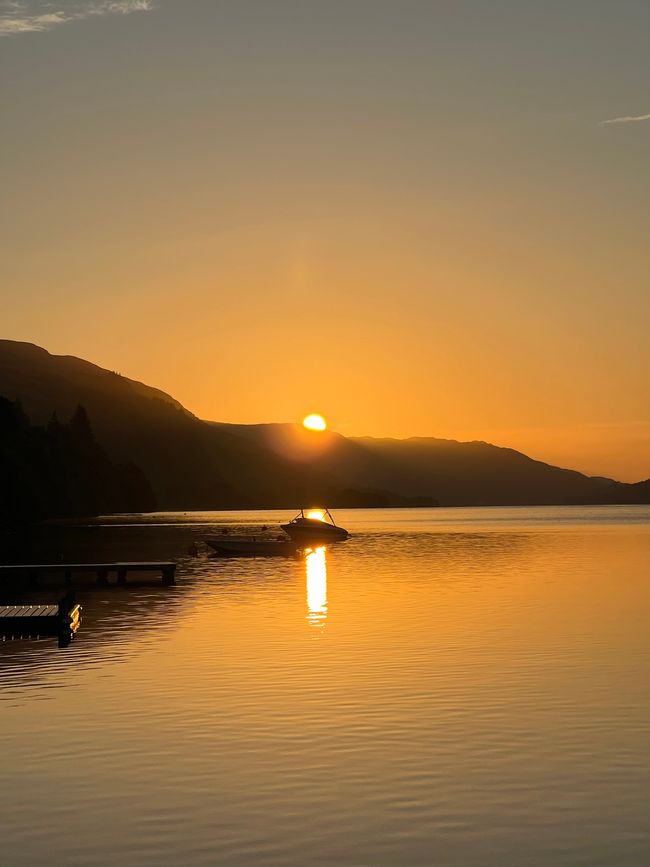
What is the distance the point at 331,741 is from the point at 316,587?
55.8m

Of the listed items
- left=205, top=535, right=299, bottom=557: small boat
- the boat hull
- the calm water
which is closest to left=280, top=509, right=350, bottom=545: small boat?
the boat hull

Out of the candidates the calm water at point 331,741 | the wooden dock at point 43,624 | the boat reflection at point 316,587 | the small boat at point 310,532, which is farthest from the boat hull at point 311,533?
the wooden dock at point 43,624

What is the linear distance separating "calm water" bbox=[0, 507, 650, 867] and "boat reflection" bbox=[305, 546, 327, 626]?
30.7 inches

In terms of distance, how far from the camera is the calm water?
66.1ft

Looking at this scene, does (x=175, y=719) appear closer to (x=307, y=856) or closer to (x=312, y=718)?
(x=312, y=718)

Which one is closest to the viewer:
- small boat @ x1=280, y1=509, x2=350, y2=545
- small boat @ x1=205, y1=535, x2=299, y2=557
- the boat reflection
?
the boat reflection

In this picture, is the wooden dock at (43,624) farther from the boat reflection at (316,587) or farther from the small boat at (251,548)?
the small boat at (251,548)

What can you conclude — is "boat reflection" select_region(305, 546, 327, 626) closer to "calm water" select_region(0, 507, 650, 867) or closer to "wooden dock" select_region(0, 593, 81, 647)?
"calm water" select_region(0, 507, 650, 867)

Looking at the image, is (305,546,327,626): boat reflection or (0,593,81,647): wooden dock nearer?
(0,593,81,647): wooden dock

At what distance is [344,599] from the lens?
73000 mm

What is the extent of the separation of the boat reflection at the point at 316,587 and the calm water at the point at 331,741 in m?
0.78

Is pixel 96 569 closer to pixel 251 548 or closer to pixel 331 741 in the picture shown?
pixel 251 548

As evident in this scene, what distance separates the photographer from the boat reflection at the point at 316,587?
61.3 meters

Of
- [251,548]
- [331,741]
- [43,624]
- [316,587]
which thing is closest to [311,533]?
[251,548]
